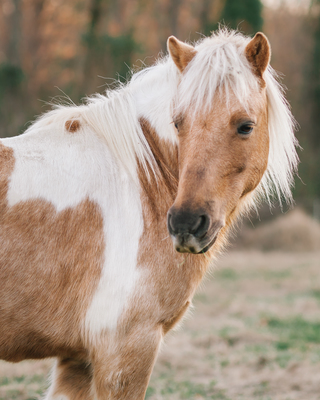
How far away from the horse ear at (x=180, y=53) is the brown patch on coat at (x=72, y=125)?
66 cm

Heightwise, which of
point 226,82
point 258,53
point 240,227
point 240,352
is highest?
point 258,53

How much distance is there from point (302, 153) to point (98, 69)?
28.8 ft

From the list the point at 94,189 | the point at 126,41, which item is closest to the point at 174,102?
the point at 94,189

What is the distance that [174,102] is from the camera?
8.14 feet

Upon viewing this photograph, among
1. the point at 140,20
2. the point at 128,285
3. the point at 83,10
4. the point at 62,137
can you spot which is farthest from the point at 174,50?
the point at 140,20

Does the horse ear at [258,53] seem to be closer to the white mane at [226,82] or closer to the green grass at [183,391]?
the white mane at [226,82]

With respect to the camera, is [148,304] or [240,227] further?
[240,227]

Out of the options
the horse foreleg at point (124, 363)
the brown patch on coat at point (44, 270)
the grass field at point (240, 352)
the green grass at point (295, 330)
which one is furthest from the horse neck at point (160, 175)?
the green grass at point (295, 330)

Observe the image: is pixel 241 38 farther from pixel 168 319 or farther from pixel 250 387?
pixel 250 387

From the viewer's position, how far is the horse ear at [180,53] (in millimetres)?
2441

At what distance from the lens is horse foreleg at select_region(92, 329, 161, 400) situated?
2.17 metres

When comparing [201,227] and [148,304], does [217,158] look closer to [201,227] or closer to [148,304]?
[201,227]

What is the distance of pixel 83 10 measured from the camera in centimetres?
1916

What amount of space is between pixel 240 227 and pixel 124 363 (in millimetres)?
13062
